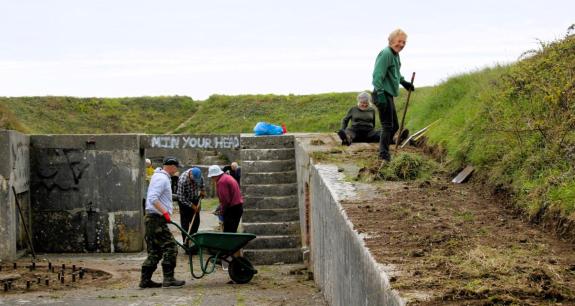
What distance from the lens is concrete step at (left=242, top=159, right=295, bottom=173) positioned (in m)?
16.0

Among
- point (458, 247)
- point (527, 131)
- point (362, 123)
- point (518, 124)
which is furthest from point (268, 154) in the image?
point (458, 247)

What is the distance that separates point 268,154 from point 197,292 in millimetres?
5193

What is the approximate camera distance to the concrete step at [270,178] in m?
15.8

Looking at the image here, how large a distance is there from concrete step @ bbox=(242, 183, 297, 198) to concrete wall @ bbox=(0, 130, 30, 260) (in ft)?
13.9

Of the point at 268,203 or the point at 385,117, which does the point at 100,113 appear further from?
the point at 385,117

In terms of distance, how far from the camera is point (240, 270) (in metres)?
12.3

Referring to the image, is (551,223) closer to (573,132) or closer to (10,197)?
(573,132)

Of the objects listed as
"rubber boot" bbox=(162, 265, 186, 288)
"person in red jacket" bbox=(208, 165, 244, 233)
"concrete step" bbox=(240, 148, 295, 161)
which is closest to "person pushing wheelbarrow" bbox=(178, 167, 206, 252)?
"person in red jacket" bbox=(208, 165, 244, 233)

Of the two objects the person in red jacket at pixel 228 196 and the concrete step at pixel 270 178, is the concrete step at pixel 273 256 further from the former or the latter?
the concrete step at pixel 270 178

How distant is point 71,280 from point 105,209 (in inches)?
157

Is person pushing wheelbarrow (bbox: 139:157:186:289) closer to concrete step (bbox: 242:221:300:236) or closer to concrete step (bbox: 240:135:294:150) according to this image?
concrete step (bbox: 242:221:300:236)

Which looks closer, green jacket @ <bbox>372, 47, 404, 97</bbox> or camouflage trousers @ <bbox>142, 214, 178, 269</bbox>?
green jacket @ <bbox>372, 47, 404, 97</bbox>

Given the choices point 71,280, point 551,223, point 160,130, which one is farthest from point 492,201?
point 160,130

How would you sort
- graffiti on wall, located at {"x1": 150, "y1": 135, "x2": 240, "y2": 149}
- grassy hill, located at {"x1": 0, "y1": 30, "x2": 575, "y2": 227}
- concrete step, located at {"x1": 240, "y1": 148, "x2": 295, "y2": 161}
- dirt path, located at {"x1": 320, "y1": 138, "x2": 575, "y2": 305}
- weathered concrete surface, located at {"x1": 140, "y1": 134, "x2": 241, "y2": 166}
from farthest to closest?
graffiti on wall, located at {"x1": 150, "y1": 135, "x2": 240, "y2": 149} → weathered concrete surface, located at {"x1": 140, "y1": 134, "x2": 241, "y2": 166} → concrete step, located at {"x1": 240, "y1": 148, "x2": 295, "y2": 161} → grassy hill, located at {"x1": 0, "y1": 30, "x2": 575, "y2": 227} → dirt path, located at {"x1": 320, "y1": 138, "x2": 575, "y2": 305}
